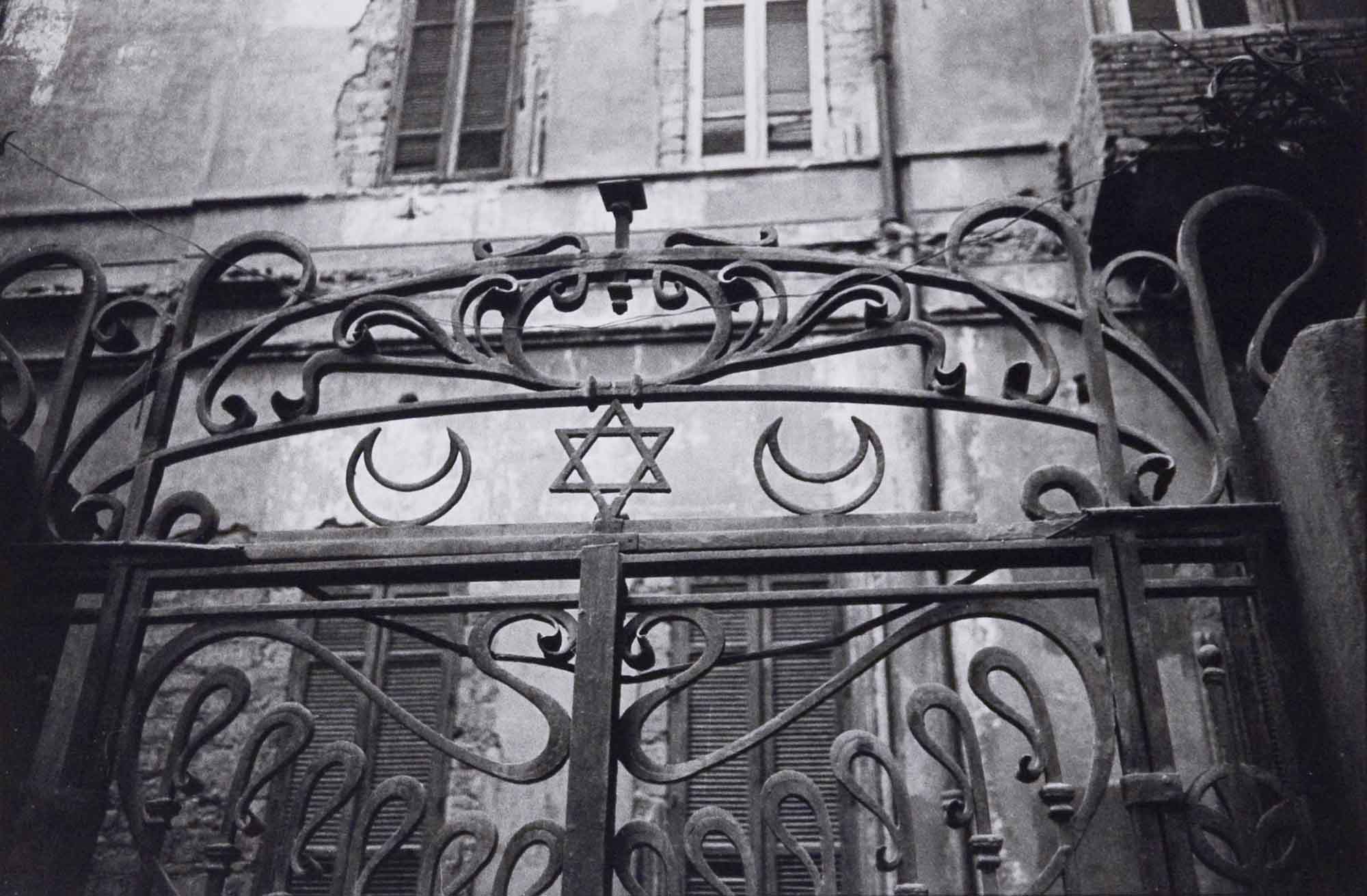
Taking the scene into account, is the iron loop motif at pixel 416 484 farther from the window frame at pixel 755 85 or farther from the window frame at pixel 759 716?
the window frame at pixel 755 85

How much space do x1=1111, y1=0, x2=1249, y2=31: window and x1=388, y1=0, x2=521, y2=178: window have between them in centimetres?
361

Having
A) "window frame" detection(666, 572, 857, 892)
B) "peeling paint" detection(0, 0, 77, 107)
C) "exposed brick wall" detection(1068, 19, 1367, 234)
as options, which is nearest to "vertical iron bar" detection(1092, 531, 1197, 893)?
"window frame" detection(666, 572, 857, 892)

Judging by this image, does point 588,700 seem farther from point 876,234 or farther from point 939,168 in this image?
point 939,168

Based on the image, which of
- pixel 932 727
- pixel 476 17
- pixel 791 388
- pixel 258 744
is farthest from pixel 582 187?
pixel 258 744

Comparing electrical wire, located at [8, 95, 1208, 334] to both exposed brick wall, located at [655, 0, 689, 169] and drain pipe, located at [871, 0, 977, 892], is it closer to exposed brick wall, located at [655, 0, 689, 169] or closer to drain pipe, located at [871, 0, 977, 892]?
drain pipe, located at [871, 0, 977, 892]

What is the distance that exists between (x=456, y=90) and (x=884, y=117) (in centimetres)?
265

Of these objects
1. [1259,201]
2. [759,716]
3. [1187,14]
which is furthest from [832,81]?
[1259,201]

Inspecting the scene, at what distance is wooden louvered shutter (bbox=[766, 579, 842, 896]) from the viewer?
16.9 ft

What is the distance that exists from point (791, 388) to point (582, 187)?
→ 13.9 feet

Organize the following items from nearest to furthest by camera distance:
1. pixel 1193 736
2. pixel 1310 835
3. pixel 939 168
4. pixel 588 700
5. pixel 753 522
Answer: pixel 1310 835 < pixel 588 700 < pixel 753 522 < pixel 1193 736 < pixel 939 168

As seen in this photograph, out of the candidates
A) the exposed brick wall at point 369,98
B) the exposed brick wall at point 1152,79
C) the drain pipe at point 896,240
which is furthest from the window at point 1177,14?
the exposed brick wall at point 369,98

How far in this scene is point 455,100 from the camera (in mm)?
7395

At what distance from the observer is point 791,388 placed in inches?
116

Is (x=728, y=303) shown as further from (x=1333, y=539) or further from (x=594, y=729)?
(x=1333, y=539)
